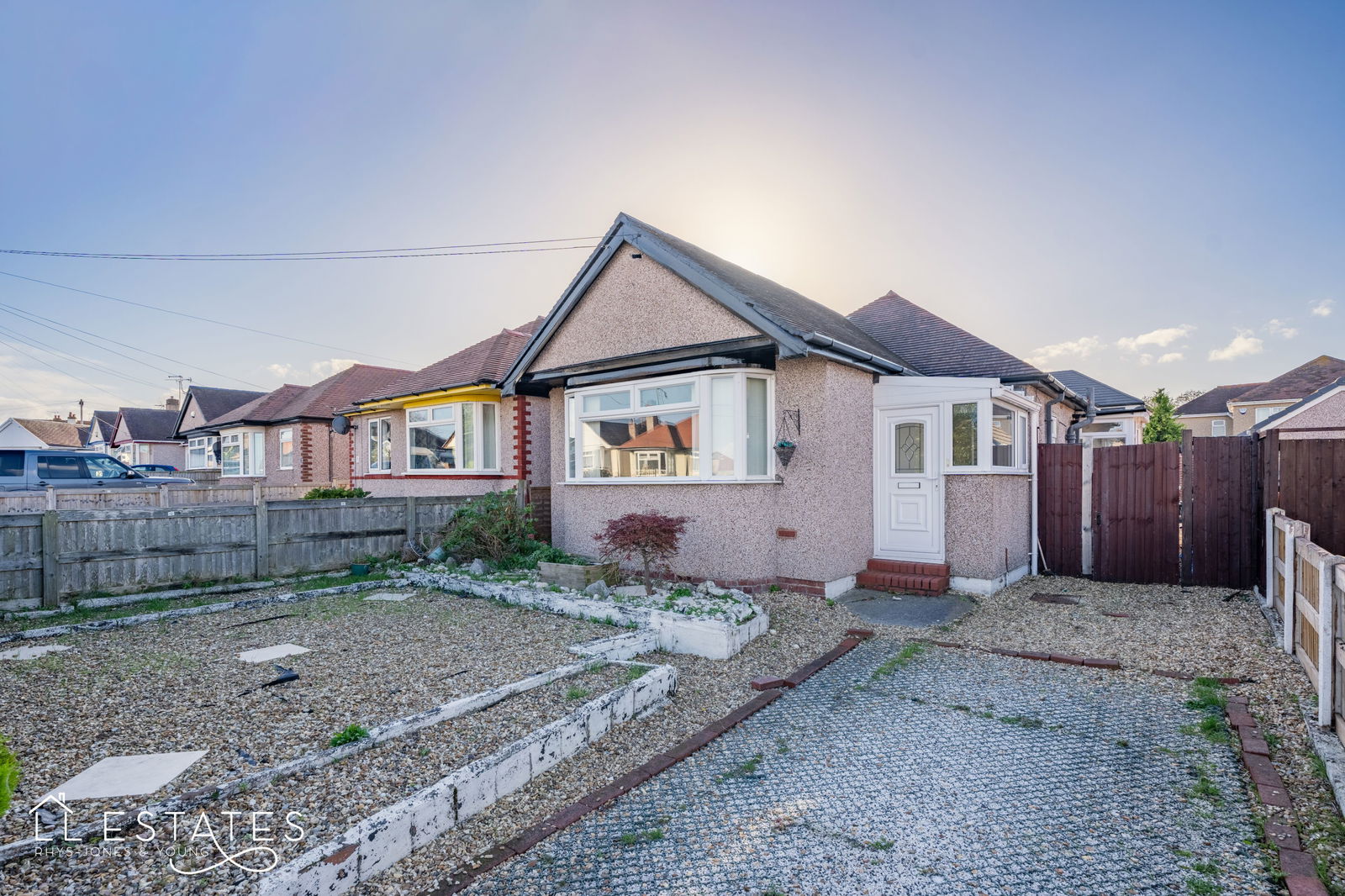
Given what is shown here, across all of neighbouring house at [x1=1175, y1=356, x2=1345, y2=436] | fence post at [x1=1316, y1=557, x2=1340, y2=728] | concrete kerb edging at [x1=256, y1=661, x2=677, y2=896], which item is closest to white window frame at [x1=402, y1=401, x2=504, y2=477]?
concrete kerb edging at [x1=256, y1=661, x2=677, y2=896]

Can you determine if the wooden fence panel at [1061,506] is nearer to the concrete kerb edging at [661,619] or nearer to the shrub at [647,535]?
the concrete kerb edging at [661,619]

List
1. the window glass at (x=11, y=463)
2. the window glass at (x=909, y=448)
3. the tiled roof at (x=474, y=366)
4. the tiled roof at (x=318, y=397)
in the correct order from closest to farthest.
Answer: the window glass at (x=909, y=448), the window glass at (x=11, y=463), the tiled roof at (x=474, y=366), the tiled roof at (x=318, y=397)

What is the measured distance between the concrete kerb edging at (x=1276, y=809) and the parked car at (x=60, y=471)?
60.9 ft

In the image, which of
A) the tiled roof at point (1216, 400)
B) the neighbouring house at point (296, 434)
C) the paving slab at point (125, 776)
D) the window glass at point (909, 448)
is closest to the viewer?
the paving slab at point (125, 776)

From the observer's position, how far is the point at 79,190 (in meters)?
15.3

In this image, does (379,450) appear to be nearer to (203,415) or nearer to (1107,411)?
(1107,411)

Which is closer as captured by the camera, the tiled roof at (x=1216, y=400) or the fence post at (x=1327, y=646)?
the fence post at (x=1327, y=646)

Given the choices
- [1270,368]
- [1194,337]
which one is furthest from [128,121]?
[1270,368]

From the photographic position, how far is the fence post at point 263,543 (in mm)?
9234

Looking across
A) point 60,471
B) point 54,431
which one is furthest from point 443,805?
point 54,431

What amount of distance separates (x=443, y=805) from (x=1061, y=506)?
9.57 m

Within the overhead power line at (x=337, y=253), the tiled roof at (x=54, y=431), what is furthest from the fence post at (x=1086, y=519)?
the tiled roof at (x=54, y=431)

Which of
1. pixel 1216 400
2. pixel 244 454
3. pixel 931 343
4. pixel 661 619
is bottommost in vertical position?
pixel 661 619

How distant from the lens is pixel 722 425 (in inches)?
324
